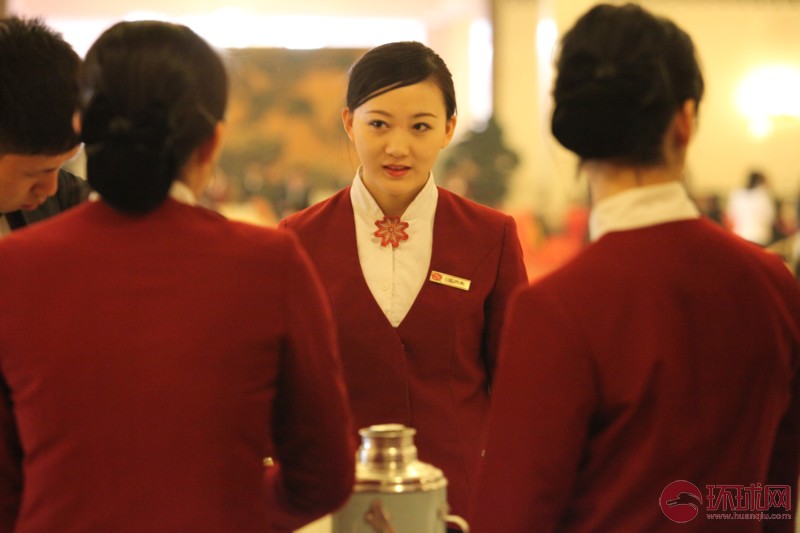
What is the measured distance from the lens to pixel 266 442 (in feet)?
4.07

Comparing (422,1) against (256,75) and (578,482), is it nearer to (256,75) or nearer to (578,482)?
(256,75)

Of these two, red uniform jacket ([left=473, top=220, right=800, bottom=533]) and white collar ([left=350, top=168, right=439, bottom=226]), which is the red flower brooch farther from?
red uniform jacket ([left=473, top=220, right=800, bottom=533])

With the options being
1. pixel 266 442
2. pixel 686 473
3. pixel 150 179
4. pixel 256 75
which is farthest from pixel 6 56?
pixel 256 75

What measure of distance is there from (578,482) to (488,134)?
906cm

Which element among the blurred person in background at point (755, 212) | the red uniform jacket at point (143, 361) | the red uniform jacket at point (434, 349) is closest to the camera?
the red uniform jacket at point (143, 361)

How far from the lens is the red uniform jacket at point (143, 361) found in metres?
1.14

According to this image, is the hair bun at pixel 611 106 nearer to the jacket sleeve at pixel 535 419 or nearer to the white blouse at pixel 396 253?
the jacket sleeve at pixel 535 419

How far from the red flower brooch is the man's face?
55 centimetres

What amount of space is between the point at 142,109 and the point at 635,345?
622mm

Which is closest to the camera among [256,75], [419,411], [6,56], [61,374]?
[61,374]

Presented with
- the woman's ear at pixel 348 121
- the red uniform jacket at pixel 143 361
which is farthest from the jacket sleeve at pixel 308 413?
the woman's ear at pixel 348 121

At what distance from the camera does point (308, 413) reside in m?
1.26

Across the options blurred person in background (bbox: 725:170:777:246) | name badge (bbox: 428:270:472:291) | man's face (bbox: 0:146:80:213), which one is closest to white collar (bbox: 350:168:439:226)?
name badge (bbox: 428:270:472:291)

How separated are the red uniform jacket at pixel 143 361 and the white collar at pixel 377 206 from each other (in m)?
0.68
